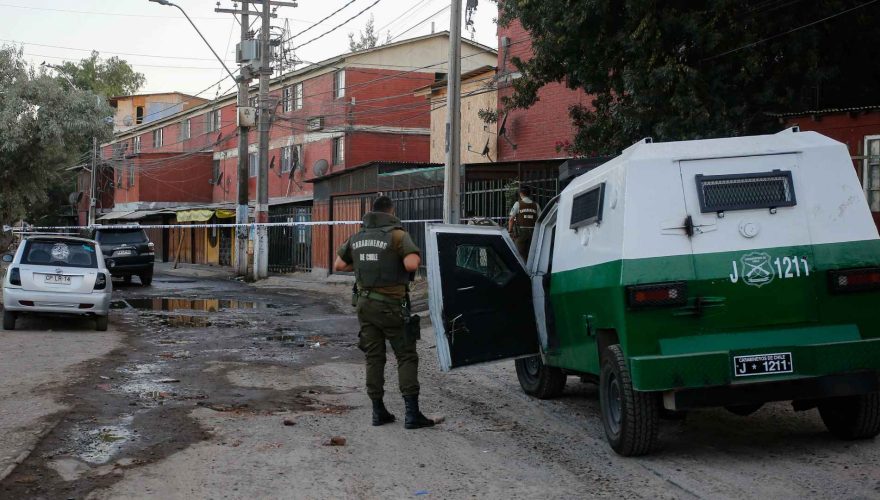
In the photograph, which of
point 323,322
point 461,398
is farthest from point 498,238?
point 323,322

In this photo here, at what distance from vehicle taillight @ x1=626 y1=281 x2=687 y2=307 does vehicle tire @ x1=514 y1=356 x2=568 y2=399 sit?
271 centimetres

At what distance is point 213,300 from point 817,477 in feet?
61.4

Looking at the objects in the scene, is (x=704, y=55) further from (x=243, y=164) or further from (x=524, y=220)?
(x=243, y=164)

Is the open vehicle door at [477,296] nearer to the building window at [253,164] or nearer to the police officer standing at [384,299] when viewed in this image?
the police officer standing at [384,299]

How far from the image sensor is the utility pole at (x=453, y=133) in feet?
53.7

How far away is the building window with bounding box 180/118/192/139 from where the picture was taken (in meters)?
56.3

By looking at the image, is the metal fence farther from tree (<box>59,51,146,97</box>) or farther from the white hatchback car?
tree (<box>59,51,146,97</box>)

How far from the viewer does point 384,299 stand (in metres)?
7.67

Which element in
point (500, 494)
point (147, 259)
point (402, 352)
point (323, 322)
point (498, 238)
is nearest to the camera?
point (500, 494)

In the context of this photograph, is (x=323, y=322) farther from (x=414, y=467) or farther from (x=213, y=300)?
(x=414, y=467)

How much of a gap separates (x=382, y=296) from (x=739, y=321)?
2.94 metres

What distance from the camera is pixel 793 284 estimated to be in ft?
20.1

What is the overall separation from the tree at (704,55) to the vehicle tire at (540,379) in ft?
24.6

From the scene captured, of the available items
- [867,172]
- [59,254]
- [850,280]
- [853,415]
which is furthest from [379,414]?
[867,172]
